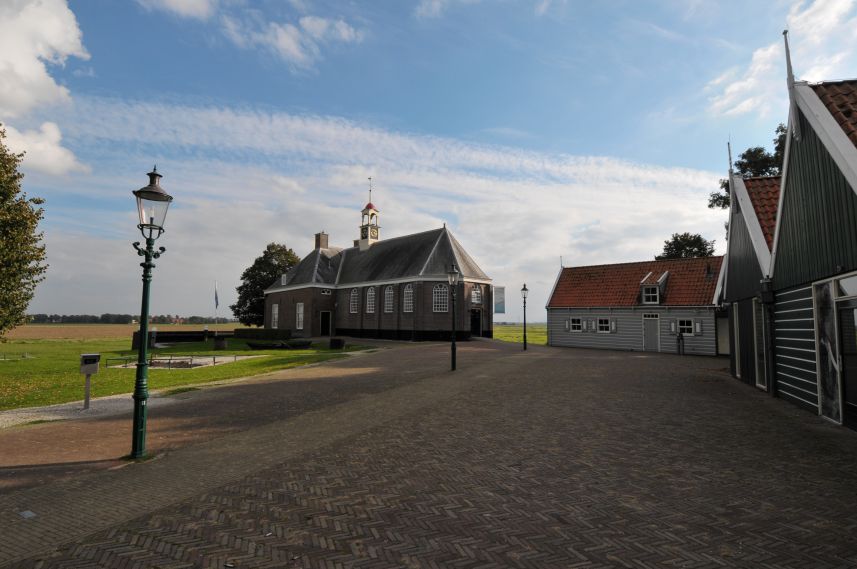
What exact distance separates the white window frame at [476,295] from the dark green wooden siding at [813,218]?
30.5m

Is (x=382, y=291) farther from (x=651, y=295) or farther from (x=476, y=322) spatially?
(x=651, y=295)

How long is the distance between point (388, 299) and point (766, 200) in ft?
114

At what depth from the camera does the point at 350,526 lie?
15.7ft

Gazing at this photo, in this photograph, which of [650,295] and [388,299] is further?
[388,299]

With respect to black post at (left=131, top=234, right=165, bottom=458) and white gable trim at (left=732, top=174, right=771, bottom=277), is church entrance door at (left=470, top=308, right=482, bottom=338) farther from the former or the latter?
black post at (left=131, top=234, right=165, bottom=458)

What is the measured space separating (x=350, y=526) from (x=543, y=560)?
2.00 meters

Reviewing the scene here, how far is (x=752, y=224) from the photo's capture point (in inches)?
588

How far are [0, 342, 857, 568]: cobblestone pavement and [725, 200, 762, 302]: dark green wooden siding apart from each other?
20.3 ft

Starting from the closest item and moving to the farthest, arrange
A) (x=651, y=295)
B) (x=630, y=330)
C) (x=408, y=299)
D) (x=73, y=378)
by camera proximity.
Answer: (x=73, y=378) → (x=651, y=295) → (x=630, y=330) → (x=408, y=299)

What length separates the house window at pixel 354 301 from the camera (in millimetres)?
50031

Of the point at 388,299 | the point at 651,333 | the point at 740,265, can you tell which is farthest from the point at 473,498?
the point at 388,299

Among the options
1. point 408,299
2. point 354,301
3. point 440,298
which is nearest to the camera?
point 440,298

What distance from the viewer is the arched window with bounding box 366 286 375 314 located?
47562mm

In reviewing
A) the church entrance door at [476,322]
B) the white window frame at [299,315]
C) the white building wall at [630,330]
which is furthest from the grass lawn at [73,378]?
the white window frame at [299,315]
